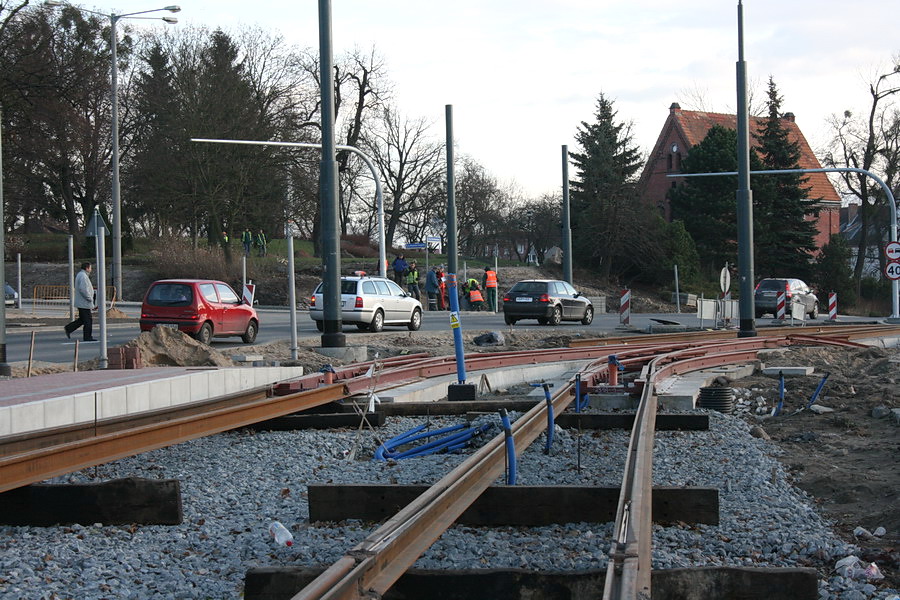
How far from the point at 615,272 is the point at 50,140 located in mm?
32198

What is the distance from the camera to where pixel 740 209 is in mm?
23016

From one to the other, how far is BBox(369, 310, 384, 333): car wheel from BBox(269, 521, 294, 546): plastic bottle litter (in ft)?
71.1

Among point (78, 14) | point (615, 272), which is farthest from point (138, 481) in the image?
point (615, 272)

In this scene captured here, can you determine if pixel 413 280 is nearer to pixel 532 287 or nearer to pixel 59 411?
pixel 532 287

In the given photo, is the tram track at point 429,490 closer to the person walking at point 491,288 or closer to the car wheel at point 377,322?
the car wheel at point 377,322

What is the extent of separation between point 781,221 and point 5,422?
5868cm

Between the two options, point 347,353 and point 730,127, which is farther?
point 730,127

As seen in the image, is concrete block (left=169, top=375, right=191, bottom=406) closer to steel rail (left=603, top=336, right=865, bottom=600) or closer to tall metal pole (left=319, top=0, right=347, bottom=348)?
steel rail (left=603, top=336, right=865, bottom=600)

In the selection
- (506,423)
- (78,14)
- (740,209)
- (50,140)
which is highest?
(78,14)

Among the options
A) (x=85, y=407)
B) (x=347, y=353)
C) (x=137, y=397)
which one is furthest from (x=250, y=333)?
(x=85, y=407)

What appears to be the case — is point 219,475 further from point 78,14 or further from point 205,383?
point 78,14

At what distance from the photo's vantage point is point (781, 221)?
2443 inches

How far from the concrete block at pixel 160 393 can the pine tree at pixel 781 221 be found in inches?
2105

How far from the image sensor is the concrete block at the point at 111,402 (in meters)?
10.1
